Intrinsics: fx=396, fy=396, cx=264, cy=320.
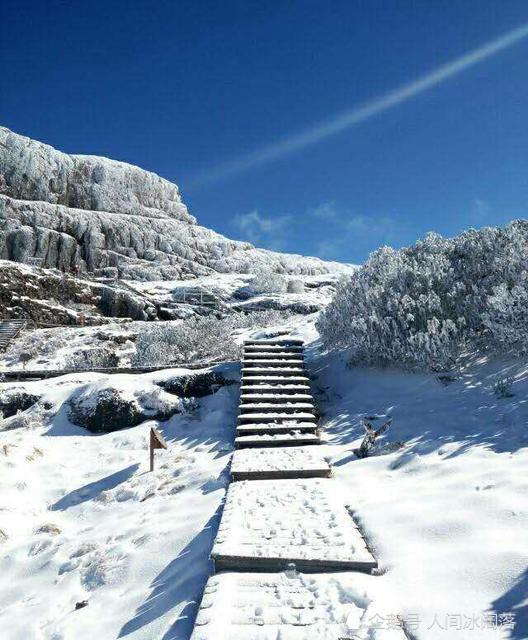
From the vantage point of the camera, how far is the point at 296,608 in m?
2.31

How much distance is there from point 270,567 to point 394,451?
2.56 metres

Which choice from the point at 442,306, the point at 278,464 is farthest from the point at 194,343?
the point at 278,464

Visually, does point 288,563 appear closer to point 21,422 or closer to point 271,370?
point 271,370

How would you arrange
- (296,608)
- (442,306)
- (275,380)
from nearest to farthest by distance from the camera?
(296,608) < (442,306) < (275,380)

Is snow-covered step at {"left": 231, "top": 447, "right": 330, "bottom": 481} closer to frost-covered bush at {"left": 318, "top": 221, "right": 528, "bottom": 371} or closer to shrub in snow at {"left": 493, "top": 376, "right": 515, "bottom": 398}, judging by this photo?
shrub in snow at {"left": 493, "top": 376, "right": 515, "bottom": 398}

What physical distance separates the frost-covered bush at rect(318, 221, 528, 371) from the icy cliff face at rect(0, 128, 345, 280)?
41.4 metres

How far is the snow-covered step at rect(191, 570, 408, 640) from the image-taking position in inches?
82.0

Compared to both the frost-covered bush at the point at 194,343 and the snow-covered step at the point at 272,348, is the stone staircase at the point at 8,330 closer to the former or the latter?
the frost-covered bush at the point at 194,343

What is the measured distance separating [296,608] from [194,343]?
1057cm

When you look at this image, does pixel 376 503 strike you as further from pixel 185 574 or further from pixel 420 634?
pixel 185 574

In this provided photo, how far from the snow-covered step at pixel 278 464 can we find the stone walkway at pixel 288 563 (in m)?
0.01

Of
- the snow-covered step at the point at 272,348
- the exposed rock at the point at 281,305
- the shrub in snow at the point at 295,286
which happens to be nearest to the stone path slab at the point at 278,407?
the snow-covered step at the point at 272,348

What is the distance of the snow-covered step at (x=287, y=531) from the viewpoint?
8.86ft

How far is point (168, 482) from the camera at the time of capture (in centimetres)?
502
